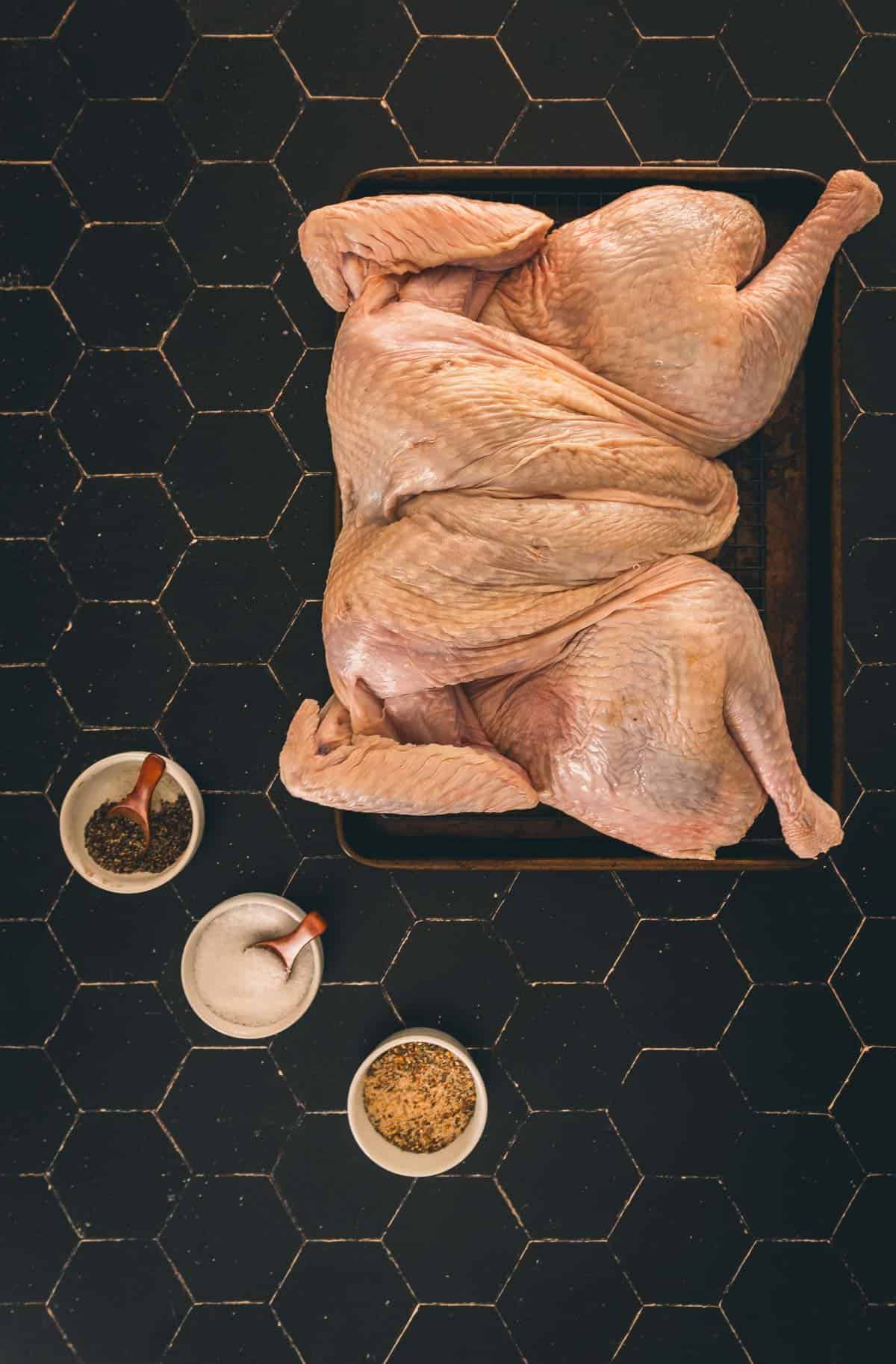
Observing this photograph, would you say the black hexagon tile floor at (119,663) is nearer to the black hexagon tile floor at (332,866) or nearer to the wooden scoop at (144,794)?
the black hexagon tile floor at (332,866)

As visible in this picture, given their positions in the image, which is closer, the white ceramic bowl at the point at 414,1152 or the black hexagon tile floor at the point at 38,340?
the white ceramic bowl at the point at 414,1152

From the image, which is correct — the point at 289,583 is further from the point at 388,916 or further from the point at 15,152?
the point at 15,152

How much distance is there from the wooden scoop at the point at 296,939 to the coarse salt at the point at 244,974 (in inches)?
1.7

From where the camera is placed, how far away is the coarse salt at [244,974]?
1710 mm

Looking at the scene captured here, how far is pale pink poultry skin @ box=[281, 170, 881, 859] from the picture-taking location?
1244mm

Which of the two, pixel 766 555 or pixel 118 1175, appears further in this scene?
pixel 118 1175

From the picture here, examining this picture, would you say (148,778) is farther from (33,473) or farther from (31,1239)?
(31,1239)

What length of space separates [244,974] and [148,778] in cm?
39

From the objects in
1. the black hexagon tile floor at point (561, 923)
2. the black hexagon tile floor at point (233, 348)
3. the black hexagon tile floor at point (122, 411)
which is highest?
the black hexagon tile floor at point (233, 348)

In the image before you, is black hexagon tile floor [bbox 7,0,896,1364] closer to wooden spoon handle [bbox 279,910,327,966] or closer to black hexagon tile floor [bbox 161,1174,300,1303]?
black hexagon tile floor [bbox 161,1174,300,1303]

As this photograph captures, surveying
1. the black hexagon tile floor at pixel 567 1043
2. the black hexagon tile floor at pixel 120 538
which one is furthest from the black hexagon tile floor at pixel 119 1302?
the black hexagon tile floor at pixel 120 538

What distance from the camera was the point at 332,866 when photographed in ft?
5.82

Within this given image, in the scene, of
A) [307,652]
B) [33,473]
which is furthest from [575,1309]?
[33,473]

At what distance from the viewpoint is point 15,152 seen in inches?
70.6
